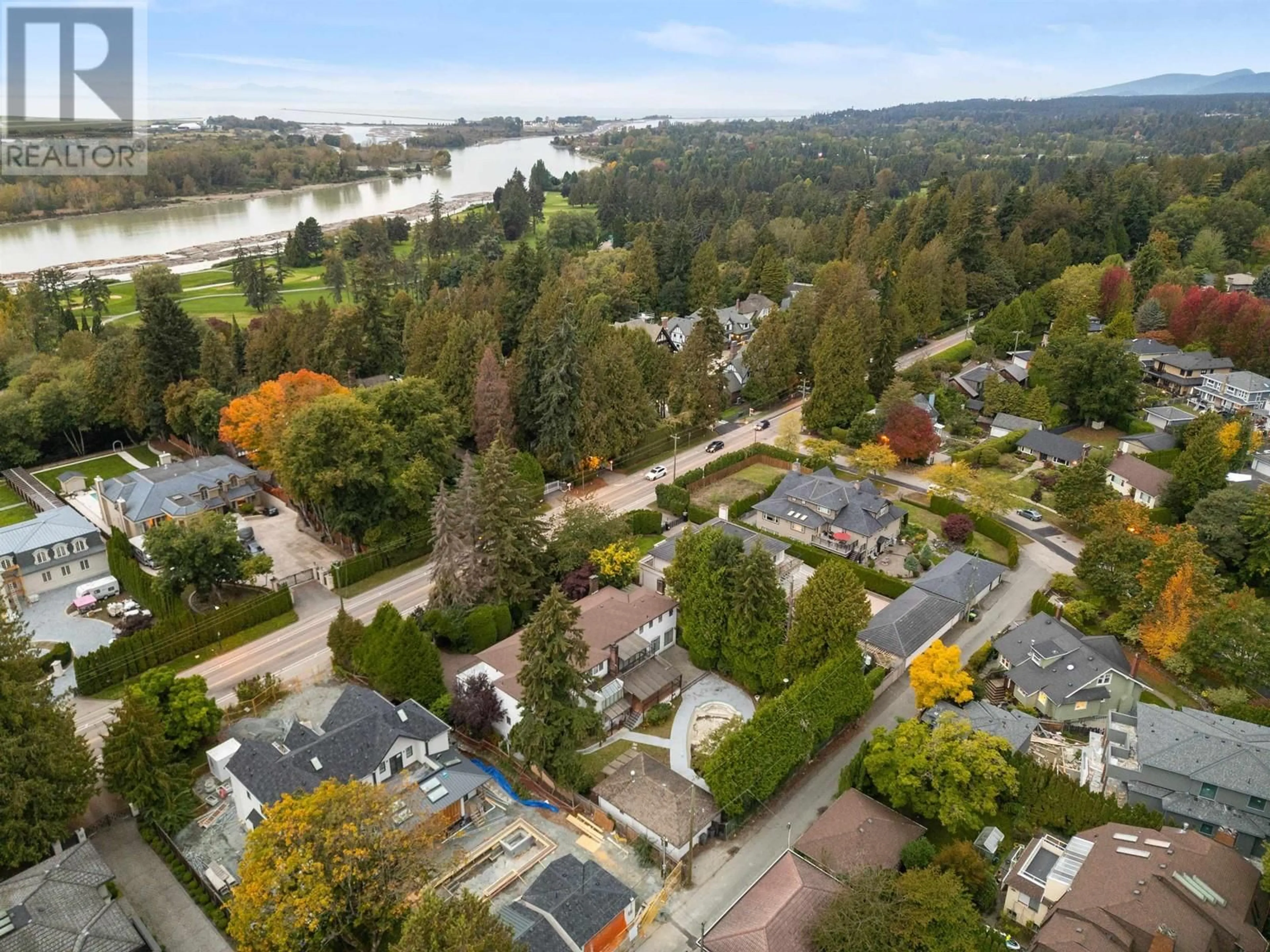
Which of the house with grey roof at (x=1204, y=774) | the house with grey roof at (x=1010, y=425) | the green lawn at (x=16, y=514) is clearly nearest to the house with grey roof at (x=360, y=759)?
the house with grey roof at (x=1204, y=774)

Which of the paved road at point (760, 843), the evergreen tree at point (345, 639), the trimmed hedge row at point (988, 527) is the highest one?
the trimmed hedge row at point (988, 527)

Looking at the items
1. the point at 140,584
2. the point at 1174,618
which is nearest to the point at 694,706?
the point at 1174,618

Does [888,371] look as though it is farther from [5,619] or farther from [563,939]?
[5,619]

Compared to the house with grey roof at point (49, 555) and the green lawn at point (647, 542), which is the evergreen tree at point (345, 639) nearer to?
the green lawn at point (647, 542)

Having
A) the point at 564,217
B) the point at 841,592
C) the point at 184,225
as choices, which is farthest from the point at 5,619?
the point at 184,225

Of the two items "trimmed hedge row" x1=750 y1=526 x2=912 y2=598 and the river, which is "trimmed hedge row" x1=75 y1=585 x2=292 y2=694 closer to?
"trimmed hedge row" x1=750 y1=526 x2=912 y2=598

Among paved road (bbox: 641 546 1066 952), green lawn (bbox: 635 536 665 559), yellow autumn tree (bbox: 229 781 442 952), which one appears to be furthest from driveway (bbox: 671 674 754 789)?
green lawn (bbox: 635 536 665 559)

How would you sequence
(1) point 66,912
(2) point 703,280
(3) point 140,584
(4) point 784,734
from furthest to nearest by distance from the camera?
(2) point 703,280 < (3) point 140,584 < (4) point 784,734 < (1) point 66,912

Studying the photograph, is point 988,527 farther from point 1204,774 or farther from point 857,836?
point 857,836

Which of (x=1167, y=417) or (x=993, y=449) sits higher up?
(x=1167, y=417)
